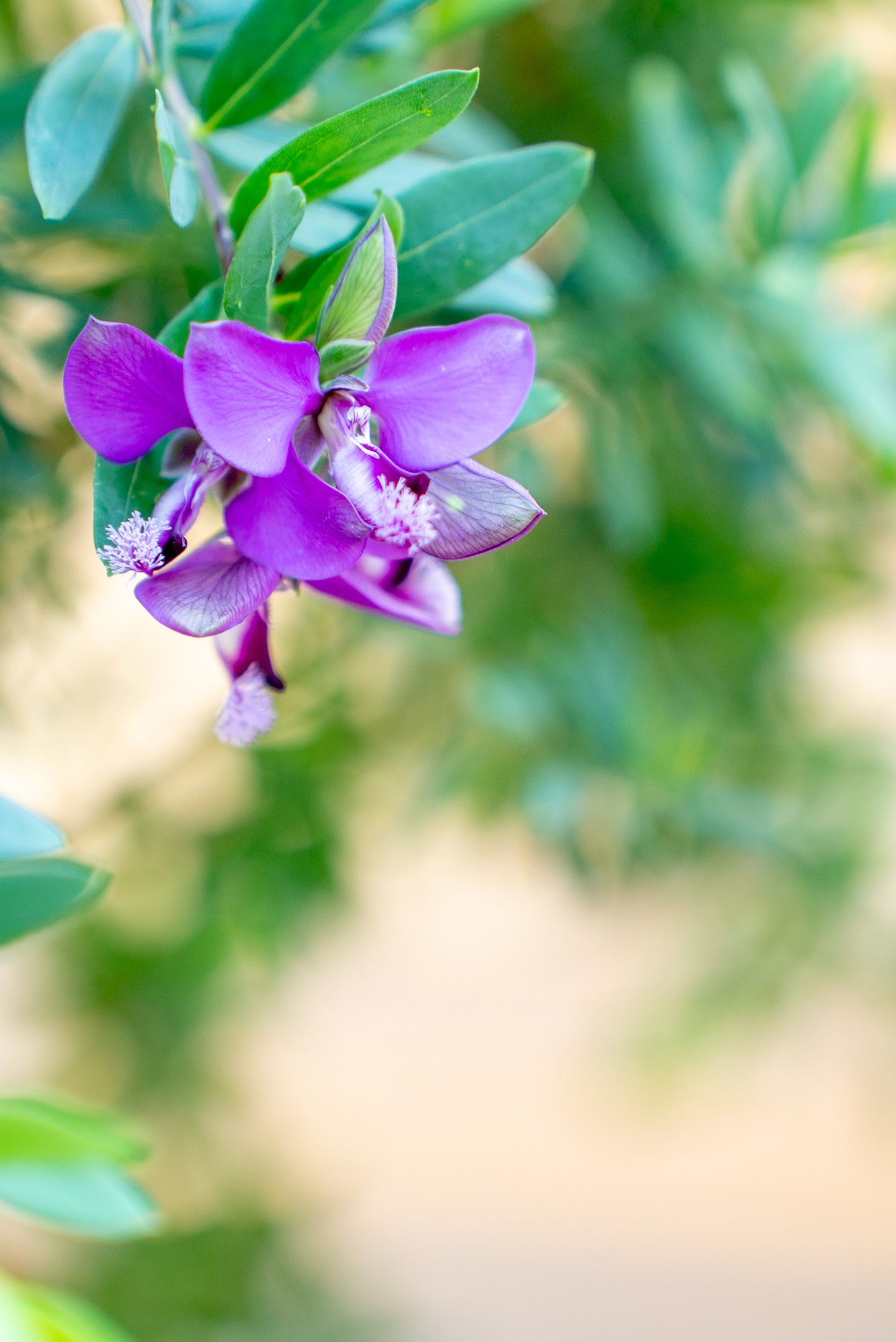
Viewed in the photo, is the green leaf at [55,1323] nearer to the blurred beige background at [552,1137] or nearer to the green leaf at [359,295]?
the green leaf at [359,295]

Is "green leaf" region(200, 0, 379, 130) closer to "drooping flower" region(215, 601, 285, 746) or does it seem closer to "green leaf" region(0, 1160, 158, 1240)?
"drooping flower" region(215, 601, 285, 746)

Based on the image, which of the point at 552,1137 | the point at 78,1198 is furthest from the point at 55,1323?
the point at 552,1137

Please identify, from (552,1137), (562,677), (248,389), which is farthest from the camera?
(552,1137)

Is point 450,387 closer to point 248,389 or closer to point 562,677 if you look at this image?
point 248,389

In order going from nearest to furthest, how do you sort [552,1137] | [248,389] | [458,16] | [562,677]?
1. [248,389]
2. [458,16]
3. [562,677]
4. [552,1137]

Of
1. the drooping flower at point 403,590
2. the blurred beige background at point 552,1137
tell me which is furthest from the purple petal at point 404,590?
the blurred beige background at point 552,1137

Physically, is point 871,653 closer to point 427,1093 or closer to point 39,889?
point 427,1093
